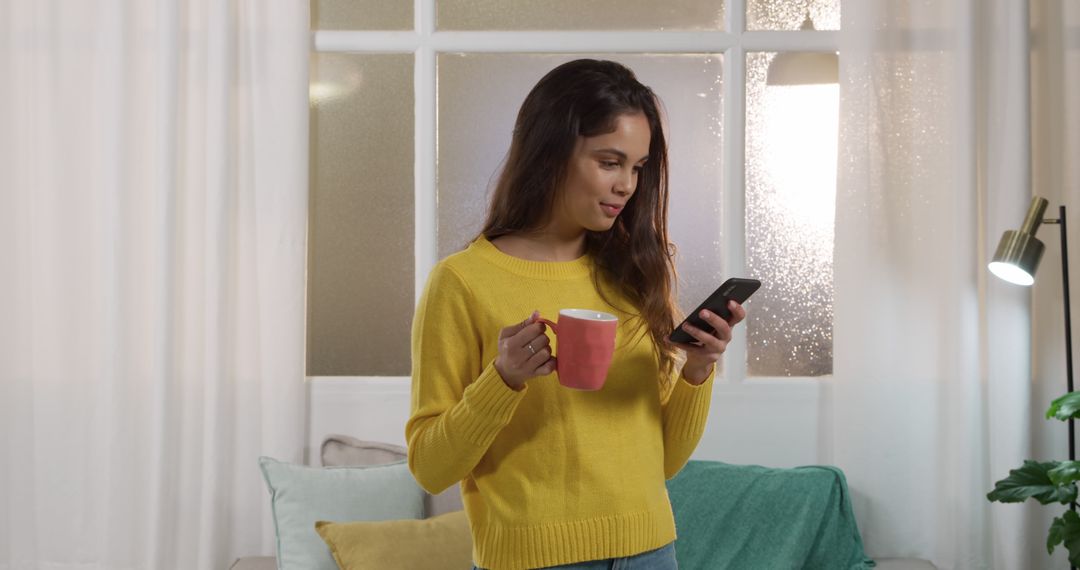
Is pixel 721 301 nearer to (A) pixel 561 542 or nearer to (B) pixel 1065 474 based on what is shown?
(A) pixel 561 542

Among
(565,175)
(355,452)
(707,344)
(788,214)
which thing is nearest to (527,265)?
(565,175)

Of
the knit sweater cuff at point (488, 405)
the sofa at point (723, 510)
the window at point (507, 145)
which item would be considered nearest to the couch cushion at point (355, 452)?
the sofa at point (723, 510)

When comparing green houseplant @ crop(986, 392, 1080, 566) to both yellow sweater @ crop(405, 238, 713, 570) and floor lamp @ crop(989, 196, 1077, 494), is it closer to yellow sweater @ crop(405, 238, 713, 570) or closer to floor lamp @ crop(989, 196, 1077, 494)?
floor lamp @ crop(989, 196, 1077, 494)

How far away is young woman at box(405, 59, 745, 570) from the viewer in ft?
3.99

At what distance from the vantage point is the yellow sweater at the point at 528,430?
121 cm

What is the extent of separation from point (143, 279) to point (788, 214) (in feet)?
5.86

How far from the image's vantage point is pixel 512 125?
2.92 metres

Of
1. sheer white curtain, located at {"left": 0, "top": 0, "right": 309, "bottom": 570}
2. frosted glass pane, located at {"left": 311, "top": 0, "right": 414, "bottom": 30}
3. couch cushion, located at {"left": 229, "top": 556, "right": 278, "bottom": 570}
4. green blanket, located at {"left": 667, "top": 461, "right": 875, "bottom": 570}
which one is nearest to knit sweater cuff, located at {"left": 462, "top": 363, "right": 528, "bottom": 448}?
green blanket, located at {"left": 667, "top": 461, "right": 875, "bottom": 570}

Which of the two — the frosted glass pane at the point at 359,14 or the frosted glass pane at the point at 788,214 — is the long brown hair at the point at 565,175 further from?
the frosted glass pane at the point at 359,14

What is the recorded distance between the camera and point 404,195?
2.94 metres

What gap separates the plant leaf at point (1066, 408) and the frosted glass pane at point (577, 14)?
132 centimetres

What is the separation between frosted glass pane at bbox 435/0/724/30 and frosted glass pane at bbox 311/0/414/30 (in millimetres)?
114

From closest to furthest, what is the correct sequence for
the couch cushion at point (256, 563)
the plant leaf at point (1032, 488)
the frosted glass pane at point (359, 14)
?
the plant leaf at point (1032, 488), the couch cushion at point (256, 563), the frosted glass pane at point (359, 14)

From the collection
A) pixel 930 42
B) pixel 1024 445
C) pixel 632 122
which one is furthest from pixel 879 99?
pixel 632 122
